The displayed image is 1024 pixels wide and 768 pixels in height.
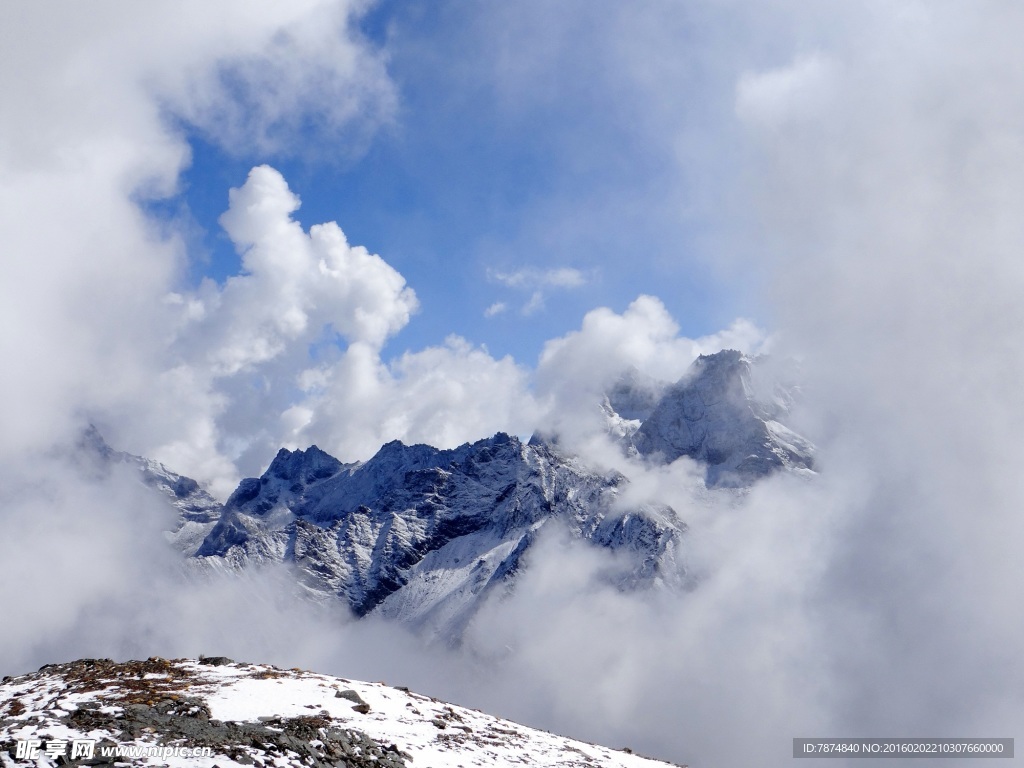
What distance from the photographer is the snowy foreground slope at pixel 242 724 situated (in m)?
27.5

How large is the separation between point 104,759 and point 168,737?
294 cm

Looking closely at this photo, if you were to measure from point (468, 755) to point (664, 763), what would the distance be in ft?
60.8

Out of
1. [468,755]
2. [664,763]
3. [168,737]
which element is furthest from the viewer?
[664,763]

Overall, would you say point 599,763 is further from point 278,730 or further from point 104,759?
point 104,759

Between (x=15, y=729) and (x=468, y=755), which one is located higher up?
(x=468, y=755)

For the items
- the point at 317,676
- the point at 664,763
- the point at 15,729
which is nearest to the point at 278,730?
the point at 15,729

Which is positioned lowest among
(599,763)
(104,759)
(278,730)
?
(104,759)

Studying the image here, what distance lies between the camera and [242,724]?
31.6m

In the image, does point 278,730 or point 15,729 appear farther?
point 278,730

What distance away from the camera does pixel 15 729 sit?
27.8 meters

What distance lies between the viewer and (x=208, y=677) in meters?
39.9

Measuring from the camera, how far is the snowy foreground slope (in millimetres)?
27516

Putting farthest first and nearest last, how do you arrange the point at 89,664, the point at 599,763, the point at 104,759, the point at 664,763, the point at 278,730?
the point at 664,763 < the point at 89,664 < the point at 599,763 < the point at 278,730 < the point at 104,759

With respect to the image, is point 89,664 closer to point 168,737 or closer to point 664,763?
point 168,737
